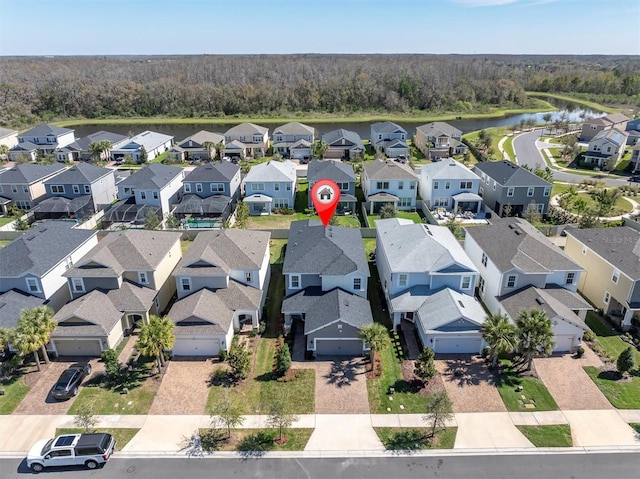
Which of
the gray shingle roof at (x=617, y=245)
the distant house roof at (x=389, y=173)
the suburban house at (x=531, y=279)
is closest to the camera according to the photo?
the suburban house at (x=531, y=279)

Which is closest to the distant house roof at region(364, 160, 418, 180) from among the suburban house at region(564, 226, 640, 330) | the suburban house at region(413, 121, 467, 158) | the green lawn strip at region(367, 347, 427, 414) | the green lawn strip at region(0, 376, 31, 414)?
the suburban house at region(564, 226, 640, 330)

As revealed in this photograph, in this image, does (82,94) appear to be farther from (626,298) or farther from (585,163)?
(626,298)

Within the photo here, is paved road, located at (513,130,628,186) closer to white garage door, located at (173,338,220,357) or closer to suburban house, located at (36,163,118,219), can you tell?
white garage door, located at (173,338,220,357)

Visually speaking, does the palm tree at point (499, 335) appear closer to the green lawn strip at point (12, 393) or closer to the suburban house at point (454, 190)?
the green lawn strip at point (12, 393)

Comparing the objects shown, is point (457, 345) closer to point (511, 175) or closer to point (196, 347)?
point (196, 347)

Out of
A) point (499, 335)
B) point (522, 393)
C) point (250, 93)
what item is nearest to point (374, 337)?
point (499, 335)

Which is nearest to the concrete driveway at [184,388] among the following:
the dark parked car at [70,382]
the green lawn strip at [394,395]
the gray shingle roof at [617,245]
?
the dark parked car at [70,382]
